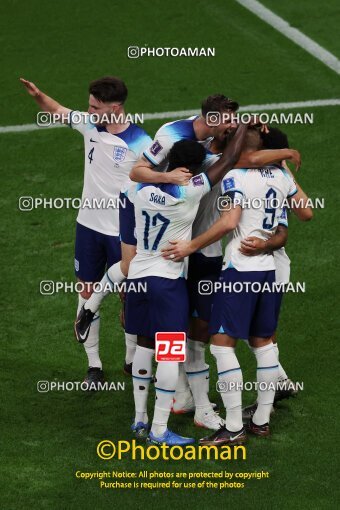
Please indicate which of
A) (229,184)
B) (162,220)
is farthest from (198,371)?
(229,184)

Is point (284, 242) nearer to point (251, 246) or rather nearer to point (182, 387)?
point (251, 246)

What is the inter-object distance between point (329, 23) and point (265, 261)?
9087mm

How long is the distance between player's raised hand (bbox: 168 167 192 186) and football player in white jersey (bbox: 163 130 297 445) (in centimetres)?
32

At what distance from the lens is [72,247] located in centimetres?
1284

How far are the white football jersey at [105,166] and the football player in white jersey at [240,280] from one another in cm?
120

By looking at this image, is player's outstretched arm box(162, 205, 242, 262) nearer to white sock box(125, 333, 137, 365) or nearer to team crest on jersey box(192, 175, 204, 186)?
team crest on jersey box(192, 175, 204, 186)

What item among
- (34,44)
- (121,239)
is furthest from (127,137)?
(34,44)

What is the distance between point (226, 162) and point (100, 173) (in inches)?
57.9

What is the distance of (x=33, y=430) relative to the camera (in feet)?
31.8

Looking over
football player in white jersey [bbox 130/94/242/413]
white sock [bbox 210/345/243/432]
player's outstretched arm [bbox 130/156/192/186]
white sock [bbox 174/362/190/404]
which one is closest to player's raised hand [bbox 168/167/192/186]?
player's outstretched arm [bbox 130/156/192/186]

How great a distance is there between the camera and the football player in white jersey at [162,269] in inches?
359

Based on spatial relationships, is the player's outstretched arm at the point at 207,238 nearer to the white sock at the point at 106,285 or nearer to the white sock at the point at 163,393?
the white sock at the point at 163,393

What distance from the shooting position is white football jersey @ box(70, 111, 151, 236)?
1018 centimetres

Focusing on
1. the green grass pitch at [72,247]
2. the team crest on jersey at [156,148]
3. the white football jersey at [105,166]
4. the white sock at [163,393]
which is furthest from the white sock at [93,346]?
the team crest on jersey at [156,148]
